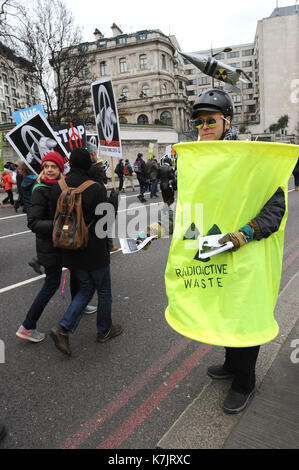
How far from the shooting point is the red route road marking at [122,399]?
7.03ft

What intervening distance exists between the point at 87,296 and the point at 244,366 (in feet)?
4.82

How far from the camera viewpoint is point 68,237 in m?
2.79

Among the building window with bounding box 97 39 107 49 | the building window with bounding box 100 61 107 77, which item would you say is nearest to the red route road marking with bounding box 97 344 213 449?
the building window with bounding box 100 61 107 77

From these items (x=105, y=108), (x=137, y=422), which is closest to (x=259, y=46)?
(x=105, y=108)

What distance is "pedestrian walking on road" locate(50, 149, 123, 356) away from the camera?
2854 mm

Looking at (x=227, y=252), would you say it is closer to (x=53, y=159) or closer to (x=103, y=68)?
(x=53, y=159)

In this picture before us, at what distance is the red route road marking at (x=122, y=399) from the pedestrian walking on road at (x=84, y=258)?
71cm

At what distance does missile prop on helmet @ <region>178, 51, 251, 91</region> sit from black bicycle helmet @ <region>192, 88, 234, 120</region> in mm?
760

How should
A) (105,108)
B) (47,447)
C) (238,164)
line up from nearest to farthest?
(238,164)
(47,447)
(105,108)

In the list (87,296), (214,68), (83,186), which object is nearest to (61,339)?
(87,296)

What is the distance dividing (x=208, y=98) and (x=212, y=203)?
758 mm

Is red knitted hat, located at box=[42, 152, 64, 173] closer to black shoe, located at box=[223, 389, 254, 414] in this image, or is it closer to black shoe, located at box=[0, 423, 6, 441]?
black shoe, located at box=[0, 423, 6, 441]

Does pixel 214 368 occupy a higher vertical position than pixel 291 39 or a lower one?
lower
